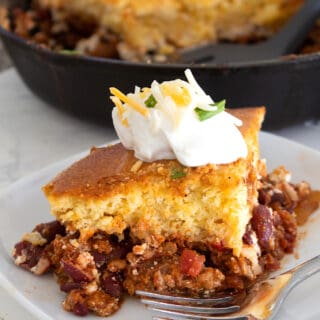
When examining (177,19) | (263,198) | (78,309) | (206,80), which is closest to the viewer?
(78,309)

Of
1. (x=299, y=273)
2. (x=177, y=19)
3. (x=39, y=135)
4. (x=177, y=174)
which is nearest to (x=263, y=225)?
(x=299, y=273)

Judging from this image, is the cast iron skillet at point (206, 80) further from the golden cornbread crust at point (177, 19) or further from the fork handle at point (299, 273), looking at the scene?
the fork handle at point (299, 273)

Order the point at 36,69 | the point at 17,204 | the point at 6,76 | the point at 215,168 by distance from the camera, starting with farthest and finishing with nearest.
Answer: the point at 6,76 < the point at 36,69 < the point at 17,204 < the point at 215,168

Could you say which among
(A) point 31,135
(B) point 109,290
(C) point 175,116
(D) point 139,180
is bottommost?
(A) point 31,135

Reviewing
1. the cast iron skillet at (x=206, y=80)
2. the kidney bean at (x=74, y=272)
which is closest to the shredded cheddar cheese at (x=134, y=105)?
the kidney bean at (x=74, y=272)

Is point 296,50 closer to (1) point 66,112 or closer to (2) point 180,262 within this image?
(1) point 66,112

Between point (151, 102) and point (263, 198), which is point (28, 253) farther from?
point (263, 198)

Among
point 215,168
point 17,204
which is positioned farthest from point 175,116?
point 17,204
